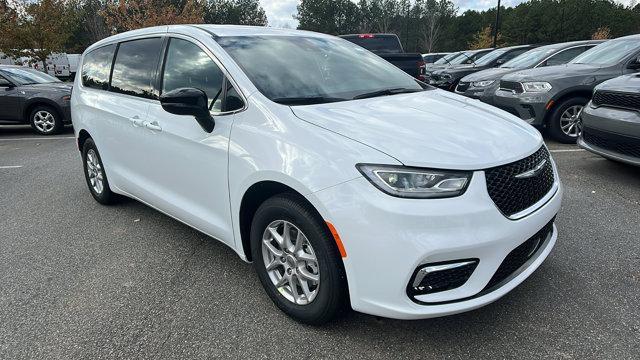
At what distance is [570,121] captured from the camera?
23.1 ft

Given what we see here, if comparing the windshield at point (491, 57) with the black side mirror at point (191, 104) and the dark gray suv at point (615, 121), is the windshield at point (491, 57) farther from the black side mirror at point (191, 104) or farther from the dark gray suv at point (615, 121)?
the black side mirror at point (191, 104)

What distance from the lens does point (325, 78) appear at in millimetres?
3086

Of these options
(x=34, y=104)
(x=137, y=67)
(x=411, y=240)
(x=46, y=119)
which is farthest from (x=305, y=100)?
(x=34, y=104)

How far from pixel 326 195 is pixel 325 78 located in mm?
1203

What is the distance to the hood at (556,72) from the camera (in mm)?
6867

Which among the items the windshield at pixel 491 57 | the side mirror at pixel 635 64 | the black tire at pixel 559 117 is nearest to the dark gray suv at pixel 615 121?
the black tire at pixel 559 117

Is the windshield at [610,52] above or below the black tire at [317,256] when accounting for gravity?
above

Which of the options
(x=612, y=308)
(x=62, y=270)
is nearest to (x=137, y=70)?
(x=62, y=270)

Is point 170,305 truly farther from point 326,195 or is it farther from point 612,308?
point 612,308

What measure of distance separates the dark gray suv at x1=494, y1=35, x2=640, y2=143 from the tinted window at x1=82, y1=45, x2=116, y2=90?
5861 millimetres

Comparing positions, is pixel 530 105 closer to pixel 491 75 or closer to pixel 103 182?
pixel 491 75

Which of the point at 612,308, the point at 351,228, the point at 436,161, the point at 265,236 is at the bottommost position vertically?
the point at 612,308

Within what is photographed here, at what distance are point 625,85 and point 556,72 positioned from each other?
2.32 metres

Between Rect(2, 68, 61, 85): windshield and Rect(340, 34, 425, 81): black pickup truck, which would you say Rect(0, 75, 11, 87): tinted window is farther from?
Rect(340, 34, 425, 81): black pickup truck
